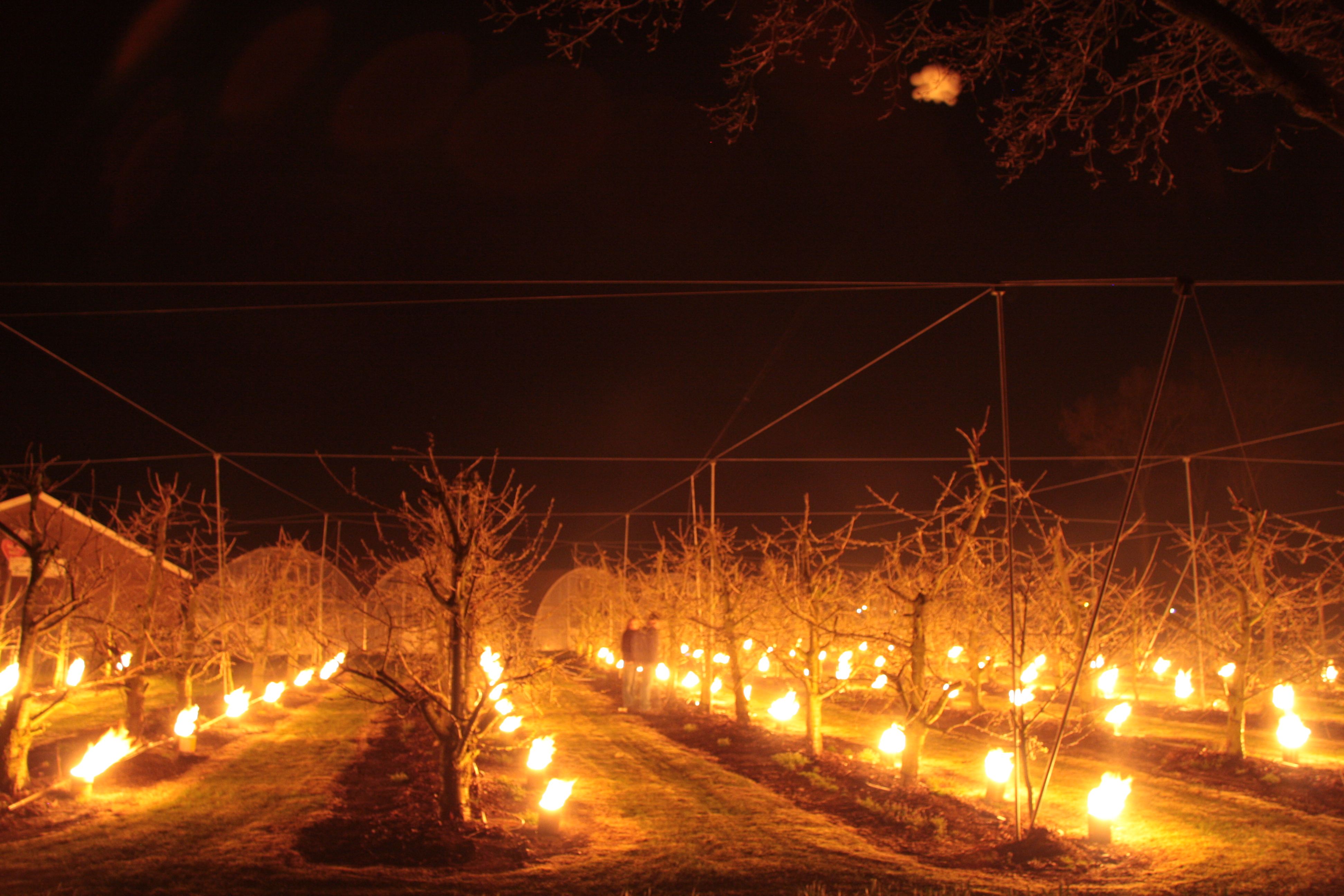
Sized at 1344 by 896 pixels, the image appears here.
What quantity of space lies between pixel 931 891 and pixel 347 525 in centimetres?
3201

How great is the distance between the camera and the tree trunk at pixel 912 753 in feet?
32.7

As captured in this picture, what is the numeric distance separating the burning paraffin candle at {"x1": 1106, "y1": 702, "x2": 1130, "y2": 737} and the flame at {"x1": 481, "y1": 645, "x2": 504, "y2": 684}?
30.7ft

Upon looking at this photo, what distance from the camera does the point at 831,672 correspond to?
2323 centimetres

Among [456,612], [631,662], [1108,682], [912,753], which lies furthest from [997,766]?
[1108,682]

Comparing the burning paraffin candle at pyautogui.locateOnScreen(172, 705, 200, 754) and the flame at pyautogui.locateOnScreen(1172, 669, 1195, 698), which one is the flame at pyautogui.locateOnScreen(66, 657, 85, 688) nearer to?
the burning paraffin candle at pyautogui.locateOnScreen(172, 705, 200, 754)

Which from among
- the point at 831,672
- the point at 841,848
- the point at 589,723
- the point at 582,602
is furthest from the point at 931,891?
the point at 582,602

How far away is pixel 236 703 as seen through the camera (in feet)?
48.3

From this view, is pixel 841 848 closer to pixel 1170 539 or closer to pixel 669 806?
pixel 669 806

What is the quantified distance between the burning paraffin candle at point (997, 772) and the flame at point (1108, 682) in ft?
26.5

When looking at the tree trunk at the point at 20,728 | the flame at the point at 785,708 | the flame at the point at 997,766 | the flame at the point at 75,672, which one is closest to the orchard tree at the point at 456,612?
the tree trunk at the point at 20,728

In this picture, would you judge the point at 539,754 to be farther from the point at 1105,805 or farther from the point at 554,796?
the point at 1105,805


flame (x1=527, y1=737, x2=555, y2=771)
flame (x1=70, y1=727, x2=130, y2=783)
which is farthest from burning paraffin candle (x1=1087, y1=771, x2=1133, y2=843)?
flame (x1=70, y1=727, x2=130, y2=783)

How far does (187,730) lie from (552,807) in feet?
20.9

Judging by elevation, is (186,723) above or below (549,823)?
above
